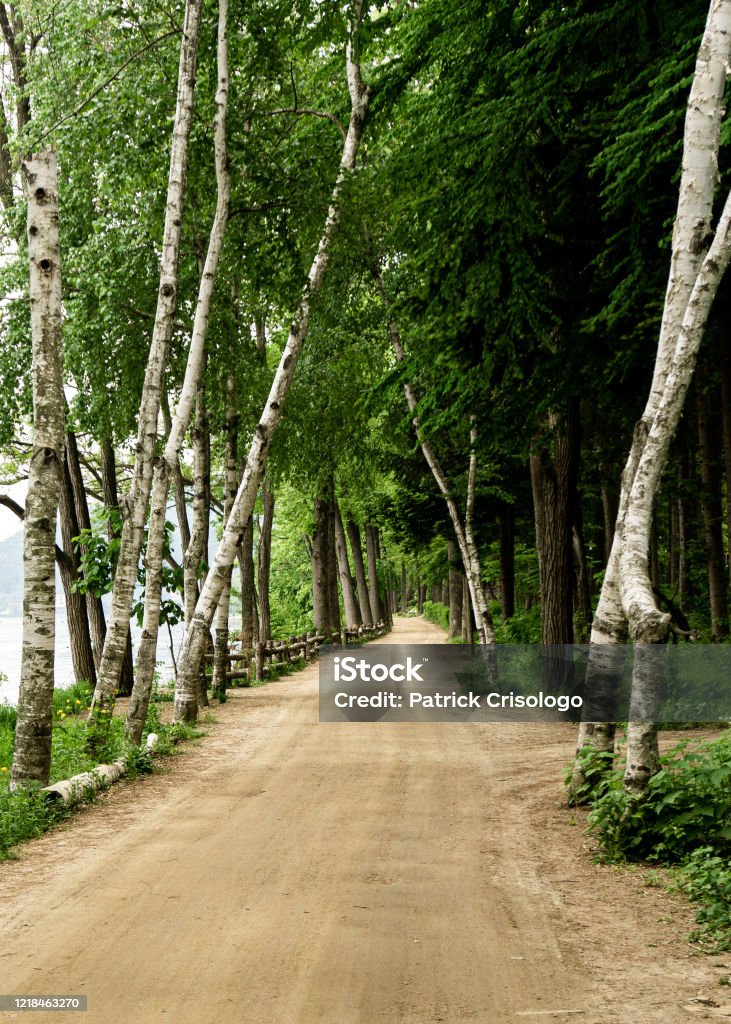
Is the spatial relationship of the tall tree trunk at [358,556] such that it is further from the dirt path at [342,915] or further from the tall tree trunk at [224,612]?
the dirt path at [342,915]

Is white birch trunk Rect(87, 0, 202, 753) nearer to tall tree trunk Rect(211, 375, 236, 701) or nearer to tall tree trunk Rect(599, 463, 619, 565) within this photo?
tall tree trunk Rect(211, 375, 236, 701)

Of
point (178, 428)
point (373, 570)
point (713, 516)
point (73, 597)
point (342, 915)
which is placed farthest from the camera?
point (373, 570)

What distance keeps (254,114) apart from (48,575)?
9277 mm

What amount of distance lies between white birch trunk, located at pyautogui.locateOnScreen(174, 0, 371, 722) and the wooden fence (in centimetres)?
410

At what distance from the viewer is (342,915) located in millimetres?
5258

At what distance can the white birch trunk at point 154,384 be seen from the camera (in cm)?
1106

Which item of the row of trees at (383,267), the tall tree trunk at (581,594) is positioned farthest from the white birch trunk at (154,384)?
the tall tree trunk at (581,594)

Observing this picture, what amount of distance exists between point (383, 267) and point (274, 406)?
26.8 ft

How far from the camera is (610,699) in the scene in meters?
7.73

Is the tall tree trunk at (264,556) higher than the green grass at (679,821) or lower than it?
higher

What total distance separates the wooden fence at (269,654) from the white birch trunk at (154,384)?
651 centimetres

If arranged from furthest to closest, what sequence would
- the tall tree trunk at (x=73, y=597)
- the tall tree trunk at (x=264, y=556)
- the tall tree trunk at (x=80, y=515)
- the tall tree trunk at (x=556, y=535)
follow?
1. the tall tree trunk at (x=264, y=556)
2. the tall tree trunk at (x=80, y=515)
3. the tall tree trunk at (x=73, y=597)
4. the tall tree trunk at (x=556, y=535)

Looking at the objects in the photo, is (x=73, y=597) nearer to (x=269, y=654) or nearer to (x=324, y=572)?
(x=269, y=654)

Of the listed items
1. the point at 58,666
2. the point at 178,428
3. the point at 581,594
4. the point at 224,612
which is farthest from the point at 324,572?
the point at 58,666
